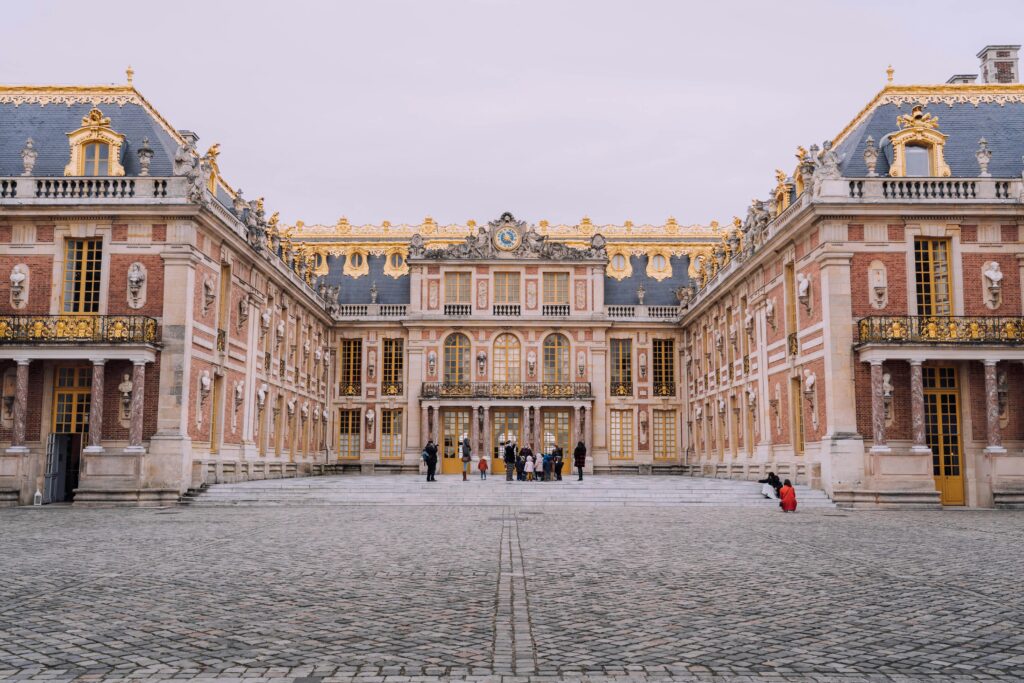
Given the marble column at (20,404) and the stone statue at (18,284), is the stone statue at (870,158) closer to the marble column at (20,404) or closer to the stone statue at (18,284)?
the marble column at (20,404)

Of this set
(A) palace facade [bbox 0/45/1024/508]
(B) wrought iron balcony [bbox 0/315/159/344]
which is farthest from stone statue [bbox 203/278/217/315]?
(B) wrought iron balcony [bbox 0/315/159/344]

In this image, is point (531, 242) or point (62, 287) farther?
point (531, 242)

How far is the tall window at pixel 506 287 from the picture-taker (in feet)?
154

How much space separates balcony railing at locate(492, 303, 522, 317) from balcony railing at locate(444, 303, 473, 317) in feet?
4.18

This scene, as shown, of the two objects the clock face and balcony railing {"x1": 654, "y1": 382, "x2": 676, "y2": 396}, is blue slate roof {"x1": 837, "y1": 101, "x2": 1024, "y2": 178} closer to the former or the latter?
balcony railing {"x1": 654, "y1": 382, "x2": 676, "y2": 396}

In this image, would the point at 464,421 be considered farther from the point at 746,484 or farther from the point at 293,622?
the point at 293,622

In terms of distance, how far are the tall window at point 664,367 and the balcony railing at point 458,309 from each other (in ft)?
31.9

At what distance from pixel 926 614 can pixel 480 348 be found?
39037mm

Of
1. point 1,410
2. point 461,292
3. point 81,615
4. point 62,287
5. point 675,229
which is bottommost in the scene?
point 81,615

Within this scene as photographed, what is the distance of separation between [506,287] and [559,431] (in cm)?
781

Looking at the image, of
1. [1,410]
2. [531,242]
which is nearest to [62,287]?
[1,410]

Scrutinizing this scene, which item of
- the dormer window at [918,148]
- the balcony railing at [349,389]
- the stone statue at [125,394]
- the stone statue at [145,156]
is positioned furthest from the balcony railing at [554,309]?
the stone statue at [125,394]

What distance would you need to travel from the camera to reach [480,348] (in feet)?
153

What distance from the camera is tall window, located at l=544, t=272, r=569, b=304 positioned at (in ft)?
155
